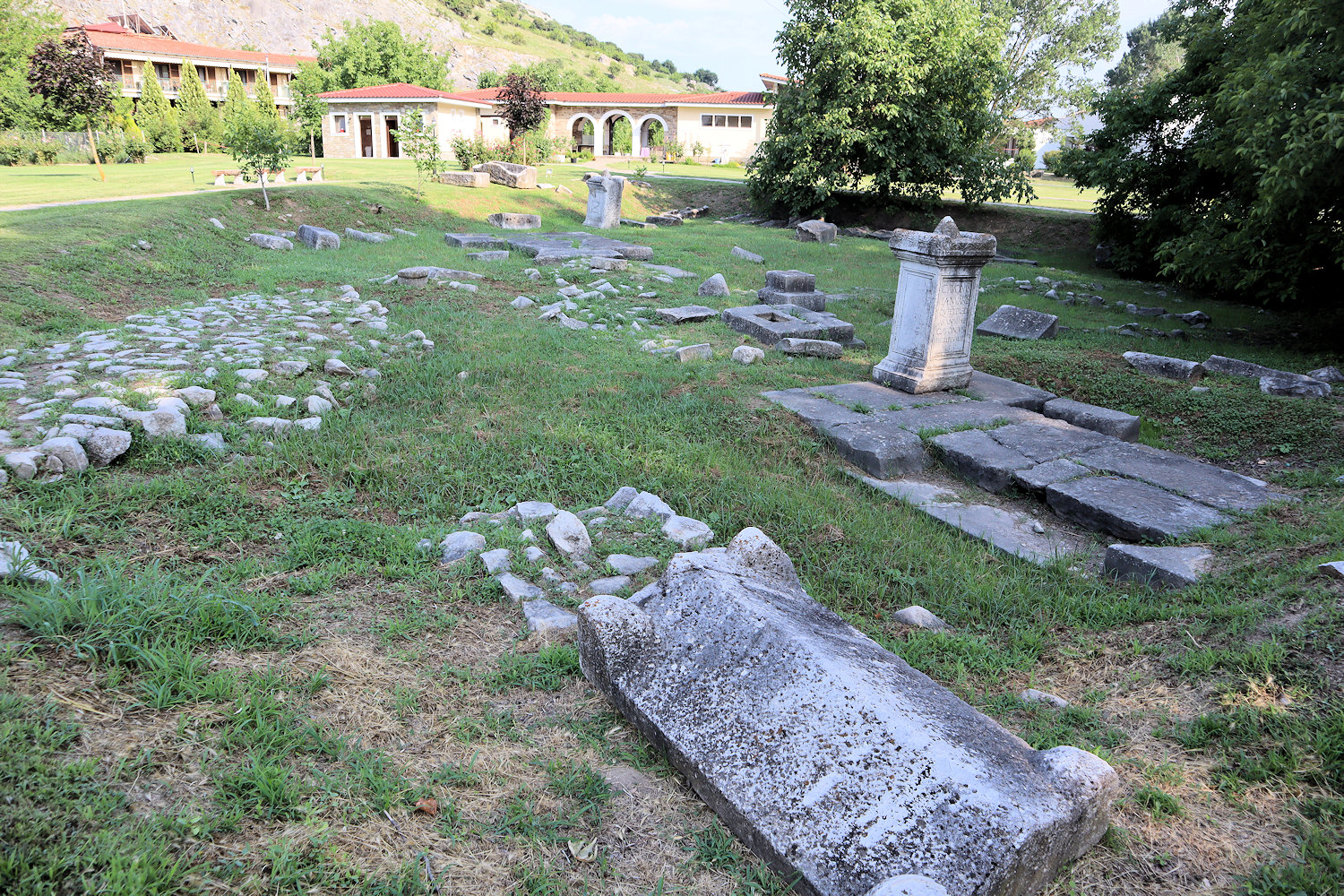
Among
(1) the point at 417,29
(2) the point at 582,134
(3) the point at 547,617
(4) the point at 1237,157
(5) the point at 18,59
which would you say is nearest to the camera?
(3) the point at 547,617

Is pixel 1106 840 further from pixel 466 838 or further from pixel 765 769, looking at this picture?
pixel 466 838

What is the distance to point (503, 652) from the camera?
2.93m

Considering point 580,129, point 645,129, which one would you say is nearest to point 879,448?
point 645,129

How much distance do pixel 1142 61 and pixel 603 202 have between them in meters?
56.8

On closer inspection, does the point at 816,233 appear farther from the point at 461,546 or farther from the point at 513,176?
the point at 461,546

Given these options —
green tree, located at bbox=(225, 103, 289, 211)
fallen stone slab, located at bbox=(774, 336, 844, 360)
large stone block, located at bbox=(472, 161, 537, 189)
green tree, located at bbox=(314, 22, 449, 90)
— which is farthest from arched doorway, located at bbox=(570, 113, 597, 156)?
fallen stone slab, located at bbox=(774, 336, 844, 360)

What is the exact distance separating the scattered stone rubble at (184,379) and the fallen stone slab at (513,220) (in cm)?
869

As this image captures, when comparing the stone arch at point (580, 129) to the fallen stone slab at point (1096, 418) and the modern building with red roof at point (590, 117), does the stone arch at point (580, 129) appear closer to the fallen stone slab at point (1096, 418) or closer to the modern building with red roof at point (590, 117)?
the modern building with red roof at point (590, 117)

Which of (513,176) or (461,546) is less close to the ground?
(513,176)

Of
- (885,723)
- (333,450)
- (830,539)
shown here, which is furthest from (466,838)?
(333,450)

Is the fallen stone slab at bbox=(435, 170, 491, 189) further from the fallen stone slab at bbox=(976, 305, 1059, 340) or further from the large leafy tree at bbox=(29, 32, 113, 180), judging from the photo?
the fallen stone slab at bbox=(976, 305, 1059, 340)

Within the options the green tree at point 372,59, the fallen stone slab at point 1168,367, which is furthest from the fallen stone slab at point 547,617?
the green tree at point 372,59

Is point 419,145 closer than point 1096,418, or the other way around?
point 1096,418

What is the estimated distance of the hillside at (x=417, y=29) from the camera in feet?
204
